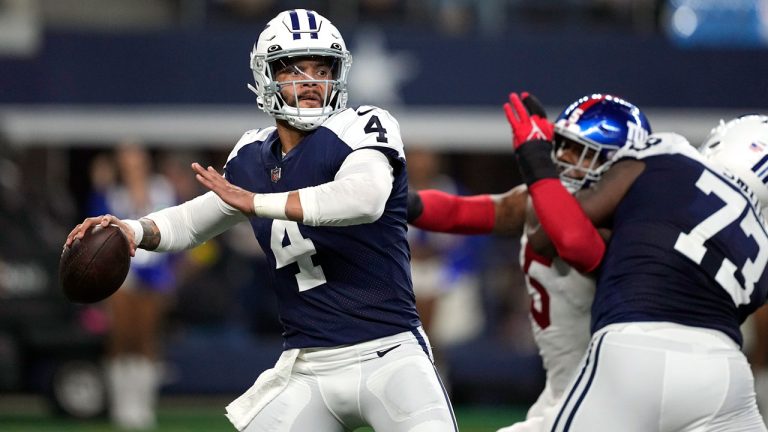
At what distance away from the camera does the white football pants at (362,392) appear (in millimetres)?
3812

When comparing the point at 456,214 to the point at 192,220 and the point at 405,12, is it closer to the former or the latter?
the point at 192,220

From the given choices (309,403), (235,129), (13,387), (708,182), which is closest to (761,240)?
(708,182)

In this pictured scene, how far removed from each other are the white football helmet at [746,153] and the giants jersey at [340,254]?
107cm

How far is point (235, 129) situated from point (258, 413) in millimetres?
7347

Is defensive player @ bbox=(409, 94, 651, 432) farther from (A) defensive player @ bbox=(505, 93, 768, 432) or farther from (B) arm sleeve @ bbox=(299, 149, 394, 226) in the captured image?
(B) arm sleeve @ bbox=(299, 149, 394, 226)

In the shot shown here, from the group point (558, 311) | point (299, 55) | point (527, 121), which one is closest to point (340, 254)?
point (299, 55)

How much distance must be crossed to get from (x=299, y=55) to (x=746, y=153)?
57.1 inches

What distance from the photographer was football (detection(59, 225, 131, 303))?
3.92 metres

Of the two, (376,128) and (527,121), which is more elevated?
(376,128)

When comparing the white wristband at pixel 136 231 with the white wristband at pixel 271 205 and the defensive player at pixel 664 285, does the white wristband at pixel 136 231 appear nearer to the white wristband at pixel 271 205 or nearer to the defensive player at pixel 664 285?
the white wristband at pixel 271 205

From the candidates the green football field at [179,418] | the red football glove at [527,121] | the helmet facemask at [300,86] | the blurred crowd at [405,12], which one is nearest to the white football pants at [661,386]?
the red football glove at [527,121]

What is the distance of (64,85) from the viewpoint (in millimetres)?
11148

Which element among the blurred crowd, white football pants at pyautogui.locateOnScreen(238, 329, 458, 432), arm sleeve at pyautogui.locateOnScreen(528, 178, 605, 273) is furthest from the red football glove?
the blurred crowd

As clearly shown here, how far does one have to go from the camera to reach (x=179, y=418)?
897 cm
